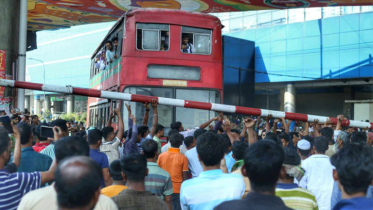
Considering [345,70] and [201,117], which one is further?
[345,70]

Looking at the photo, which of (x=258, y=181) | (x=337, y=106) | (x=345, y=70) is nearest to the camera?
(x=258, y=181)

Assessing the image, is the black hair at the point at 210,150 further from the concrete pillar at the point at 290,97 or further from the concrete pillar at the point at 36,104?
the concrete pillar at the point at 36,104

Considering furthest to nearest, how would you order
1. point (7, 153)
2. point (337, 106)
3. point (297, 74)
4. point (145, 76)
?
point (337, 106) → point (297, 74) → point (145, 76) → point (7, 153)

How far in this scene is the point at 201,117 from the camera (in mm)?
9656

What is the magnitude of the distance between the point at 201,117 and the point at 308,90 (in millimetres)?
27207

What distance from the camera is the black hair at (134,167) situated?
126 inches

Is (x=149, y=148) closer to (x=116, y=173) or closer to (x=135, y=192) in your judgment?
(x=116, y=173)

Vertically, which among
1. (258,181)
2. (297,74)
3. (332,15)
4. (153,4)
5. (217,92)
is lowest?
(258,181)

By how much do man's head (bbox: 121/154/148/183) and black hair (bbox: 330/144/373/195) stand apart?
1422mm

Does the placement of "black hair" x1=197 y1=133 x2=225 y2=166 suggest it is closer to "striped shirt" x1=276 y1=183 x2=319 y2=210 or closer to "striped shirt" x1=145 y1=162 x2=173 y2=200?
"striped shirt" x1=276 y1=183 x2=319 y2=210

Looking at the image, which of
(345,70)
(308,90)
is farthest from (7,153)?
(308,90)

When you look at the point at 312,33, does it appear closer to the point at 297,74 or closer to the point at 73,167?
the point at 297,74

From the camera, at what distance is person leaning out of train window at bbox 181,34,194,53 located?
9.64 meters

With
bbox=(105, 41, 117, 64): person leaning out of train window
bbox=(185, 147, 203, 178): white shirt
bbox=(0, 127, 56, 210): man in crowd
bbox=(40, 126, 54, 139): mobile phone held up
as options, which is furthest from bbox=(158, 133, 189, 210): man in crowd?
bbox=(105, 41, 117, 64): person leaning out of train window
